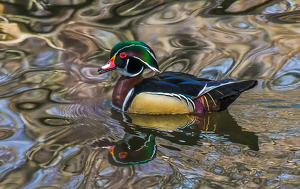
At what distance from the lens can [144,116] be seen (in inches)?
205

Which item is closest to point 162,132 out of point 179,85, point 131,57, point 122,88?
point 179,85

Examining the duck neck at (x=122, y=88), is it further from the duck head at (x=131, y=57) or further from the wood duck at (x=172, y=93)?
the duck head at (x=131, y=57)

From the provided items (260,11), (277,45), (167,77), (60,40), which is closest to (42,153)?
(167,77)

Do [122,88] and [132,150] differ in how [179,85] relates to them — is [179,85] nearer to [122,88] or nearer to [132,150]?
[122,88]

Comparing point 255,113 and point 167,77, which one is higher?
point 167,77

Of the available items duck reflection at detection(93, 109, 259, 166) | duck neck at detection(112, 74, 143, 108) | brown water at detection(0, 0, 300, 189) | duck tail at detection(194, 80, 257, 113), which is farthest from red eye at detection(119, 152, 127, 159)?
duck tail at detection(194, 80, 257, 113)

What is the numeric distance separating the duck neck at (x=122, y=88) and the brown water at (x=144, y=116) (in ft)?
0.53

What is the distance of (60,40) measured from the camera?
785 cm

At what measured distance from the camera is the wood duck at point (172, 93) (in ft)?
16.7

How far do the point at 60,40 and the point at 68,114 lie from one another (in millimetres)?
3027

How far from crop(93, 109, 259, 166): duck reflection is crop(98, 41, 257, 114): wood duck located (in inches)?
4.2

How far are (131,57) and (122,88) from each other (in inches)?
17.4

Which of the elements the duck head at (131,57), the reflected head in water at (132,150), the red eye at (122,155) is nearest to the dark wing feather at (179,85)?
the duck head at (131,57)

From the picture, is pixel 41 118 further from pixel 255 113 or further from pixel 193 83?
pixel 255 113
